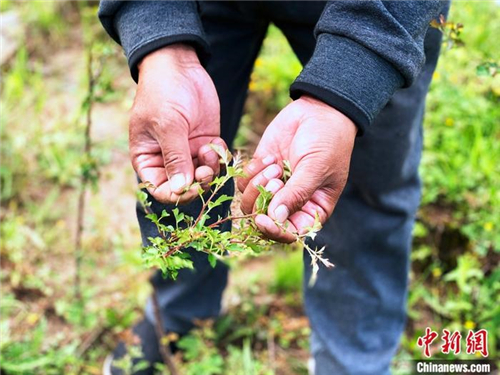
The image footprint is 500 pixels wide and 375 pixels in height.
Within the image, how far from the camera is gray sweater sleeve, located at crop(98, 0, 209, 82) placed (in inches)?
44.6

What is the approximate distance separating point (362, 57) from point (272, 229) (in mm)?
363

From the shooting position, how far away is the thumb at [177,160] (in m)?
1.04

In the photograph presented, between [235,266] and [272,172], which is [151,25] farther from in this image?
[235,266]

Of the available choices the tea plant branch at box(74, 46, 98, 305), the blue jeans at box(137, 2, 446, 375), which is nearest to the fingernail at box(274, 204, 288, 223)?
the blue jeans at box(137, 2, 446, 375)

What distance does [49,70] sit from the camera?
341cm

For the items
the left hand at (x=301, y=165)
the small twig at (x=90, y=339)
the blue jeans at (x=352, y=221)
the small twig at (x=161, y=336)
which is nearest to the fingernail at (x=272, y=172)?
the left hand at (x=301, y=165)

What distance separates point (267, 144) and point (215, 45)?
0.50 meters

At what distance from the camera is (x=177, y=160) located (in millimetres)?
1051

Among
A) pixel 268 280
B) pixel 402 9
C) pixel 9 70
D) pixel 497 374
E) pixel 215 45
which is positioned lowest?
pixel 497 374

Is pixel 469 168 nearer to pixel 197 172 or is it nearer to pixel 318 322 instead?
pixel 318 322

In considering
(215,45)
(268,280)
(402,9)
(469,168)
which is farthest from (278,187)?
(469,168)

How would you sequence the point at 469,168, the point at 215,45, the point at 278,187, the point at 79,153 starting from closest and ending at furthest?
the point at 278,187
the point at 215,45
the point at 469,168
the point at 79,153

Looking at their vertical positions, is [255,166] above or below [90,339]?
above

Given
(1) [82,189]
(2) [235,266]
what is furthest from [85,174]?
(2) [235,266]
